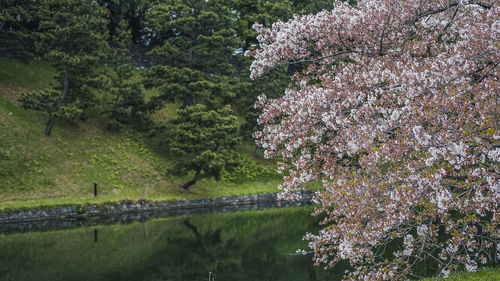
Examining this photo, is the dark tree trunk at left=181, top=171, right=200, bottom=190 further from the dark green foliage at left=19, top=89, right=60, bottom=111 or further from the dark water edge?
the dark green foliage at left=19, top=89, right=60, bottom=111

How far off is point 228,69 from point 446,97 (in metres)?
29.5

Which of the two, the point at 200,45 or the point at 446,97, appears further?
the point at 200,45

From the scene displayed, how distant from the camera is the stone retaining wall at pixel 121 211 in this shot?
22969mm

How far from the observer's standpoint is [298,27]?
10.8 metres

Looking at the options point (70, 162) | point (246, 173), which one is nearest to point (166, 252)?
point (70, 162)

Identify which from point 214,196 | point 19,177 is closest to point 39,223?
point 19,177

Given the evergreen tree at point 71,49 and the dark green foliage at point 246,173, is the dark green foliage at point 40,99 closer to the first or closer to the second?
the evergreen tree at point 71,49

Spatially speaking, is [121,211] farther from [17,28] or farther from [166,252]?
[17,28]

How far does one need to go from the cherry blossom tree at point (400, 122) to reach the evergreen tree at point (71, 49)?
73.1ft

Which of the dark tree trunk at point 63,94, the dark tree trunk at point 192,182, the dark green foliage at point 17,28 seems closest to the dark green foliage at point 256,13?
the dark tree trunk at point 192,182

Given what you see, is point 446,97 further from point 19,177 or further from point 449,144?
point 19,177

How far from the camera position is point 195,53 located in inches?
1387

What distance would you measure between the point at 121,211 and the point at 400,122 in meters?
22.6

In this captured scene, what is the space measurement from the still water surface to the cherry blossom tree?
606cm
